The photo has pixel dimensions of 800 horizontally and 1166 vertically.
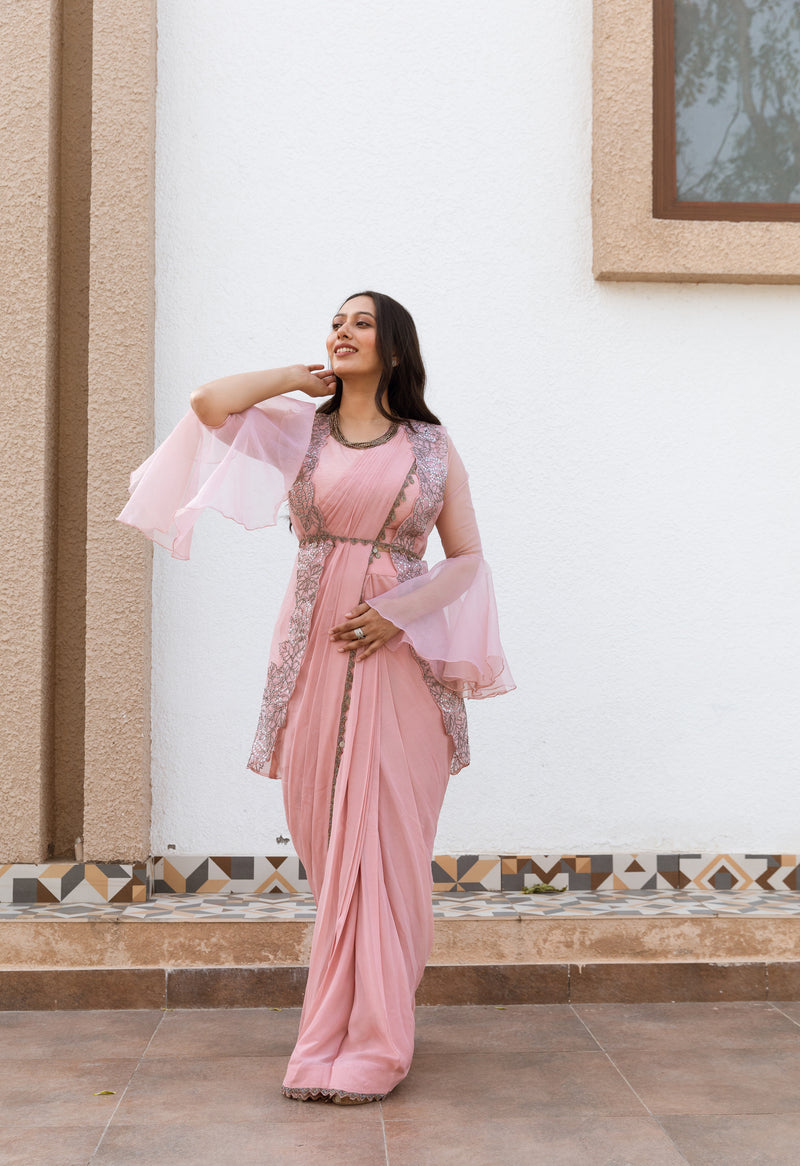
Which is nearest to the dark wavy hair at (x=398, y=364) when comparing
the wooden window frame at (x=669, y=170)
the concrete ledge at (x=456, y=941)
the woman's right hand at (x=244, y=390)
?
the woman's right hand at (x=244, y=390)

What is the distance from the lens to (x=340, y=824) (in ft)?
9.00

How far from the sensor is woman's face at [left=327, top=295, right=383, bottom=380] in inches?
114

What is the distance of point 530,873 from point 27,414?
2356 mm

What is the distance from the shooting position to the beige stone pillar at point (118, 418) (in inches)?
149

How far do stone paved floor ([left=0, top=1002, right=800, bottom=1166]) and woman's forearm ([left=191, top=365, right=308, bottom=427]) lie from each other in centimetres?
161

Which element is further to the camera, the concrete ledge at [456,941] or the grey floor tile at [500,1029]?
the concrete ledge at [456,941]

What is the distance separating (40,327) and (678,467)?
2307 millimetres

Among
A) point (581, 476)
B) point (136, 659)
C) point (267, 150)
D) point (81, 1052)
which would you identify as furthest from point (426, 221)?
point (81, 1052)

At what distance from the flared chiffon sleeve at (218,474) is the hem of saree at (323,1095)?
1285mm

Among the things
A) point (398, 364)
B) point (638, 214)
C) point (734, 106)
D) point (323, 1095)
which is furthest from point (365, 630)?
point (734, 106)

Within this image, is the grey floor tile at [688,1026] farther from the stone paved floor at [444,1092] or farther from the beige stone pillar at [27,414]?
the beige stone pillar at [27,414]

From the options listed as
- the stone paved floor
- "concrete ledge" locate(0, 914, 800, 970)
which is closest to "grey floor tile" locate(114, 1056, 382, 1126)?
the stone paved floor

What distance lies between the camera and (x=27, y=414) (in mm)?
3854

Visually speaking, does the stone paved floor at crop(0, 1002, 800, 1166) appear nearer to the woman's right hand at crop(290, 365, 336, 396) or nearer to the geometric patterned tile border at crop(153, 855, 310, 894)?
the geometric patterned tile border at crop(153, 855, 310, 894)
